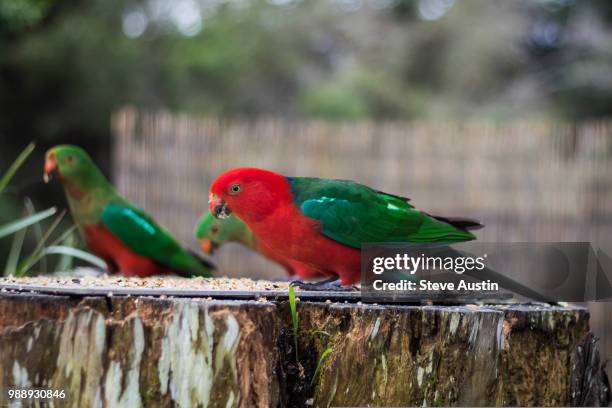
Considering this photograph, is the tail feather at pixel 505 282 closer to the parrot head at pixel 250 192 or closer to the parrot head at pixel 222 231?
the parrot head at pixel 250 192

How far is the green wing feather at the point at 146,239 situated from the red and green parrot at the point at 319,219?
1.43 meters

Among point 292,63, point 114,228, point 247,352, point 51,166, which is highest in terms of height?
point 292,63

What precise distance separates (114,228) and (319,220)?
6.06 feet

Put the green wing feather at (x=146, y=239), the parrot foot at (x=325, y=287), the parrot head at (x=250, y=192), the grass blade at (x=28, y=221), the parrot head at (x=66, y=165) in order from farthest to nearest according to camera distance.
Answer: the parrot head at (x=66, y=165) < the green wing feather at (x=146, y=239) < the grass blade at (x=28, y=221) < the parrot head at (x=250, y=192) < the parrot foot at (x=325, y=287)

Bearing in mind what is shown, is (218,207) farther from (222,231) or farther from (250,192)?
(222,231)

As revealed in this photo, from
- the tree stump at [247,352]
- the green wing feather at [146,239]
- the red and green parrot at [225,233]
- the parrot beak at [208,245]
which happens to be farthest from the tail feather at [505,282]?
the parrot beak at [208,245]

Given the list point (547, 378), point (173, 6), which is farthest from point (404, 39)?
point (547, 378)

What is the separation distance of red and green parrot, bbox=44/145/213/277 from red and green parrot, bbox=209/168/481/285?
144 cm

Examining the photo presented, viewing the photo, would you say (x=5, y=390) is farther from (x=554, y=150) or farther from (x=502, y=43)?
(x=502, y=43)

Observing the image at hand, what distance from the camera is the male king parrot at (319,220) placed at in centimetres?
336

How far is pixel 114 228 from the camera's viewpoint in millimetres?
4781

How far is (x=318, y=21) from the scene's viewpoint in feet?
72.0

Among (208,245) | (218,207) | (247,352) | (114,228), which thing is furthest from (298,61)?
(247,352)

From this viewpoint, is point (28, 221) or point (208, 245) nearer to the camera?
point (28, 221)
